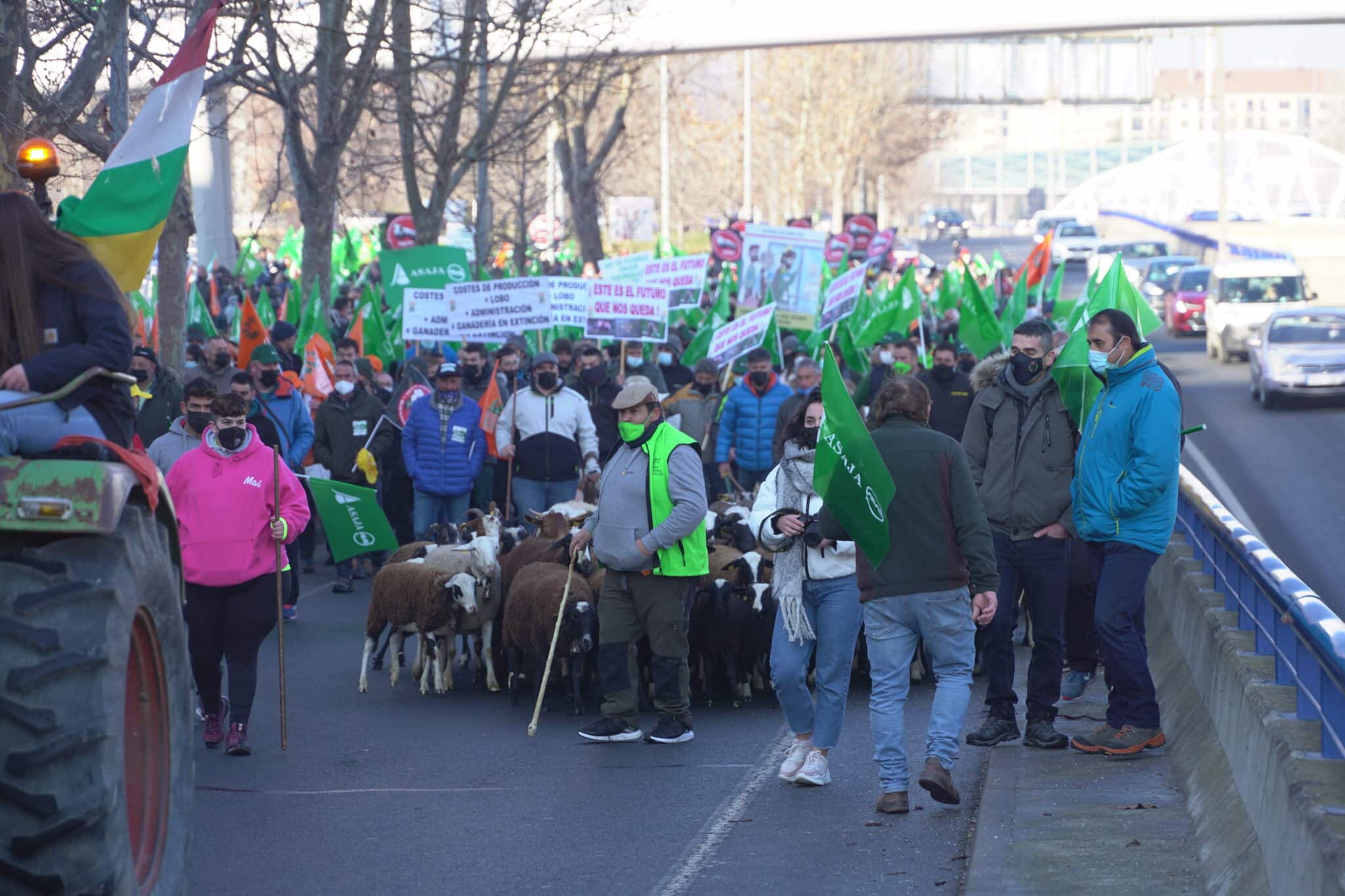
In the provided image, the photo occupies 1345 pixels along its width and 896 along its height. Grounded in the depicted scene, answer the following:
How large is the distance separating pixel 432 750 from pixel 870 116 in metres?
75.9

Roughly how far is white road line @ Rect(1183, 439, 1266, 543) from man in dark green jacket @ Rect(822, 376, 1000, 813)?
9882 millimetres

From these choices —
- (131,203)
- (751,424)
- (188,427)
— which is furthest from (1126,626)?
(751,424)

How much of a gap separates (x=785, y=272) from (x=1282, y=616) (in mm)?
15544

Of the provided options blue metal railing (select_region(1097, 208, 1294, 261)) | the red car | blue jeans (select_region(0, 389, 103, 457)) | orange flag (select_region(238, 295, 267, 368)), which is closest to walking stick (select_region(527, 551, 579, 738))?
blue jeans (select_region(0, 389, 103, 457))

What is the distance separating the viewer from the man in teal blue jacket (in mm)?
8008

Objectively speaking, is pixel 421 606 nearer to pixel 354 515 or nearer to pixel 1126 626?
pixel 354 515

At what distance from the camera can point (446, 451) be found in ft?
46.8

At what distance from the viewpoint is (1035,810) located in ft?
24.2

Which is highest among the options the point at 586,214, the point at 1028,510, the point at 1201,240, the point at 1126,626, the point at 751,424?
the point at 586,214

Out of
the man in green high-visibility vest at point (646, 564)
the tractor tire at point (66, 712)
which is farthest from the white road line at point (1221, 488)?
the tractor tire at point (66, 712)

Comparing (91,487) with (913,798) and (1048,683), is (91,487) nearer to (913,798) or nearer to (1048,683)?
(913,798)

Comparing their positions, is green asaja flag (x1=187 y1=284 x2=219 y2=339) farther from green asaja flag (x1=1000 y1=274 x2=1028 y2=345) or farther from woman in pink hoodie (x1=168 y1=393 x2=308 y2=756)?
woman in pink hoodie (x1=168 y1=393 x2=308 y2=756)

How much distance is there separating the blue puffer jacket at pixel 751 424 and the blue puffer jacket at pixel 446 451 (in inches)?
91.8

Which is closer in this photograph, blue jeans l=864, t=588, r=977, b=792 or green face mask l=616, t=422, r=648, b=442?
blue jeans l=864, t=588, r=977, b=792
